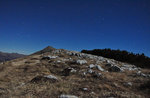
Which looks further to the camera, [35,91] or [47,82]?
[47,82]

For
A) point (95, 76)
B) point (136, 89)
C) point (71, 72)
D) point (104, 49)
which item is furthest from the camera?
point (104, 49)

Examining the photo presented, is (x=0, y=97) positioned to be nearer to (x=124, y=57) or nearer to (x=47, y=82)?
(x=47, y=82)

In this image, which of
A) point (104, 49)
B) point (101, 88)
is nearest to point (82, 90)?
point (101, 88)

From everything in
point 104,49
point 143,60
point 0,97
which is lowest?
point 0,97

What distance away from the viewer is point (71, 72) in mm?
7773

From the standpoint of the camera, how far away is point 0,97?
420 centimetres

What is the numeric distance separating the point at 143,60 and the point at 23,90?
18891 millimetres

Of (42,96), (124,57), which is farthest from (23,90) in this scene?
(124,57)

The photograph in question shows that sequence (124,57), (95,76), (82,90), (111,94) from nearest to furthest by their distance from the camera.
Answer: (111,94)
(82,90)
(95,76)
(124,57)

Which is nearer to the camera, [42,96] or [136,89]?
[42,96]

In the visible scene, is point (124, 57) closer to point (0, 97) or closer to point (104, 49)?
point (104, 49)

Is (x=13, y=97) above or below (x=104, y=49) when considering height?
below

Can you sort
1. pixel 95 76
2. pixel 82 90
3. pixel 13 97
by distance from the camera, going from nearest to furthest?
pixel 13 97, pixel 82 90, pixel 95 76

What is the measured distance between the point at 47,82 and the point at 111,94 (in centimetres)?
355
